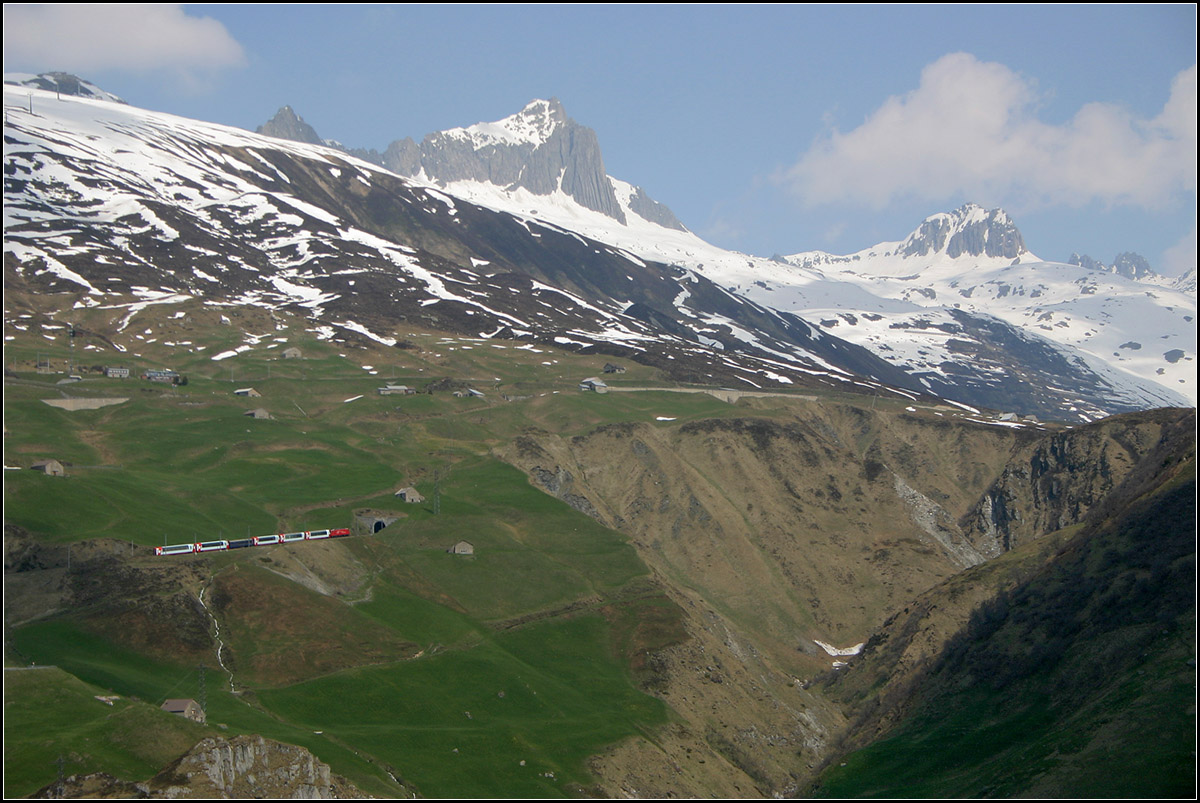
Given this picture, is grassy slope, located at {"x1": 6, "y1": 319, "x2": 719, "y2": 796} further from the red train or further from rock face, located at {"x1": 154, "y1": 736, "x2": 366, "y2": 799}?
the red train

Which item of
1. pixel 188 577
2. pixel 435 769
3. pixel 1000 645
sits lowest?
pixel 435 769

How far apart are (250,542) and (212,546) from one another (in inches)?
159

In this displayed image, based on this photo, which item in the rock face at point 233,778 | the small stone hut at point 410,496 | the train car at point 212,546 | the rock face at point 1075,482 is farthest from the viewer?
the rock face at point 1075,482

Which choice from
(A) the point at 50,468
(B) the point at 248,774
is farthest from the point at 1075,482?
(B) the point at 248,774

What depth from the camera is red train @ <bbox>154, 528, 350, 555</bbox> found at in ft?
353

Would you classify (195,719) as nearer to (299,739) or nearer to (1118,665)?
(299,739)

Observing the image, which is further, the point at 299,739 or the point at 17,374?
the point at 17,374

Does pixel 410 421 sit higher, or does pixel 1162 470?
pixel 1162 470

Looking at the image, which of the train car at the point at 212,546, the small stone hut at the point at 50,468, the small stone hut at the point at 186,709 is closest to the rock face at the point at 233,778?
the small stone hut at the point at 186,709

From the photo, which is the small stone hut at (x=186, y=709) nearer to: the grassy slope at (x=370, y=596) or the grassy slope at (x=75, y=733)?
the grassy slope at (x=370, y=596)

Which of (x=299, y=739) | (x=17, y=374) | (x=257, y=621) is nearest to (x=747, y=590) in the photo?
(x=257, y=621)

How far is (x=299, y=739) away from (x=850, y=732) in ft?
180

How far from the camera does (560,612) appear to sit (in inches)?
4722

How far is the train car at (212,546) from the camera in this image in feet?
362
